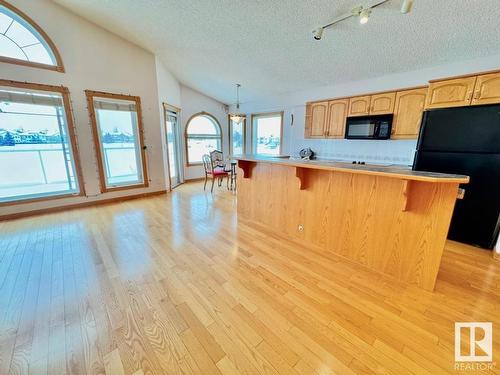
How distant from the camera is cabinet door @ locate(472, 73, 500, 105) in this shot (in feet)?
7.34

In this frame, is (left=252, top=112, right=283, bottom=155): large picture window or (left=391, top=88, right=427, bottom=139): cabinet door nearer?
(left=391, top=88, right=427, bottom=139): cabinet door

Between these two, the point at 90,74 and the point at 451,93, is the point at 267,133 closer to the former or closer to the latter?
the point at 451,93

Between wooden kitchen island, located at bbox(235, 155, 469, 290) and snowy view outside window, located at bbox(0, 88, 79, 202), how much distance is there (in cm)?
338

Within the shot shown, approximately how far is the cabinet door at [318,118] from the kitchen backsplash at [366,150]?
249 millimetres

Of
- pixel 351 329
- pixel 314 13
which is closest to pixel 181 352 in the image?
pixel 351 329

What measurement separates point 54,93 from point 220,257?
3.97 m

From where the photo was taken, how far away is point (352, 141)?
4055mm

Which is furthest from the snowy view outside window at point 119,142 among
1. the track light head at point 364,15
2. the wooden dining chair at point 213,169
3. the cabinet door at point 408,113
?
the cabinet door at point 408,113

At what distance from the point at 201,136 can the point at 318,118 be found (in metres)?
3.64

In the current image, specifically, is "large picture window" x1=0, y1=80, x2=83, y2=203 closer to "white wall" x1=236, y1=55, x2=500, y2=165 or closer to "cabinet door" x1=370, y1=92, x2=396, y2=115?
"white wall" x1=236, y1=55, x2=500, y2=165

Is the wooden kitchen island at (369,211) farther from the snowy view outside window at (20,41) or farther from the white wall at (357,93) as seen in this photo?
the snowy view outside window at (20,41)

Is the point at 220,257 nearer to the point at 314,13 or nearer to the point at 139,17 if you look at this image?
the point at 314,13

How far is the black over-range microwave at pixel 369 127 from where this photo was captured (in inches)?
134

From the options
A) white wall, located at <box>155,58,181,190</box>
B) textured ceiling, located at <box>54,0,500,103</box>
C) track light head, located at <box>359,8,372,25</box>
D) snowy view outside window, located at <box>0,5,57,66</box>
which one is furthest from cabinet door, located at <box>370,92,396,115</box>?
snowy view outside window, located at <box>0,5,57,66</box>
